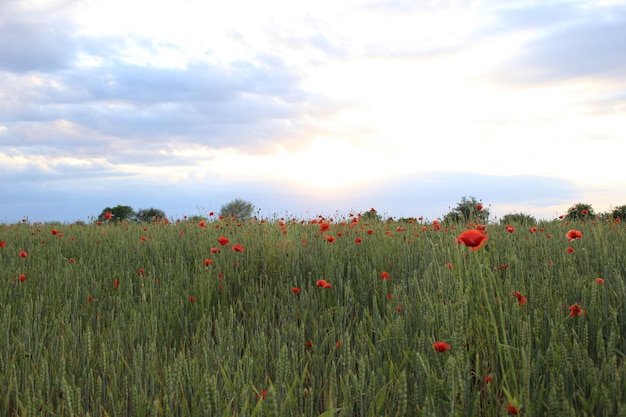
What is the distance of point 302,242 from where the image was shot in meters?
6.14

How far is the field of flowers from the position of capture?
2.37 m

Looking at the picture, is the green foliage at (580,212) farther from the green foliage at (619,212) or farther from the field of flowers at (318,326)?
the field of flowers at (318,326)

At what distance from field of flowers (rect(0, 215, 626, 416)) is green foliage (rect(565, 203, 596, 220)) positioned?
1.91m

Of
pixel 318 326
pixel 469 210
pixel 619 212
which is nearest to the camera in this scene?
pixel 318 326

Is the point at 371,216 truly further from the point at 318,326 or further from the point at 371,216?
the point at 318,326

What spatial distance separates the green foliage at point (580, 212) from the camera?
9.49 metres

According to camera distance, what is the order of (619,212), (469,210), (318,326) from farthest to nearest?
1. (619,212)
2. (469,210)
3. (318,326)

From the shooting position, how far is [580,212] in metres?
10.1

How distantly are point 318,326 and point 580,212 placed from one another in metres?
8.15

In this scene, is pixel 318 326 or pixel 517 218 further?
pixel 517 218

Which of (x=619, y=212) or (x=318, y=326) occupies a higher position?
(x=619, y=212)

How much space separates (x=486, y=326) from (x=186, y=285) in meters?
3.12

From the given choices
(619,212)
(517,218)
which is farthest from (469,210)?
(619,212)

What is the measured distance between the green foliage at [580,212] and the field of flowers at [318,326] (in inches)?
75.1
